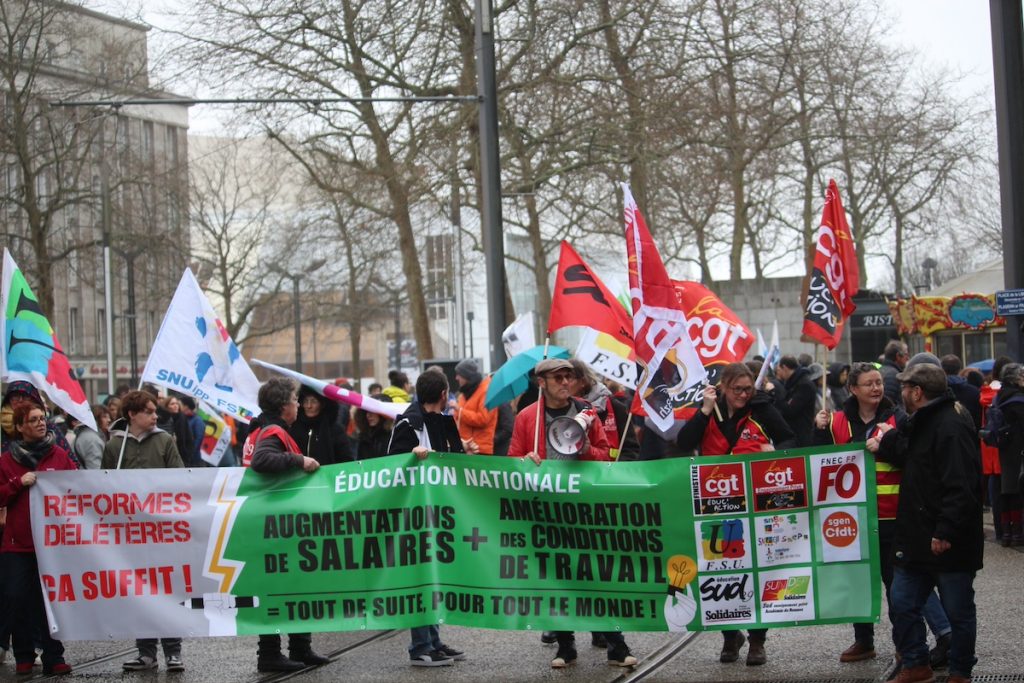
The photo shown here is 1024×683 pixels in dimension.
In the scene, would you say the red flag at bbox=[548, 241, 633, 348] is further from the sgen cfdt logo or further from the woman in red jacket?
the woman in red jacket

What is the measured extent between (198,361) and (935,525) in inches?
246

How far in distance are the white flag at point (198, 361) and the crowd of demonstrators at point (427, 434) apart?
2.74 meters

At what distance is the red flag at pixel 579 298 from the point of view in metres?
10.1

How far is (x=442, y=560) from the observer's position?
8227 millimetres

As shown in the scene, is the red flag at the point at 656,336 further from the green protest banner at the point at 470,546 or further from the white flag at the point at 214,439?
the white flag at the point at 214,439

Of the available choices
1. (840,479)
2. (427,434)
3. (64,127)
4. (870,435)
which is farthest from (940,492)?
(64,127)

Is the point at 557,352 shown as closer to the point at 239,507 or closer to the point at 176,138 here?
the point at 239,507

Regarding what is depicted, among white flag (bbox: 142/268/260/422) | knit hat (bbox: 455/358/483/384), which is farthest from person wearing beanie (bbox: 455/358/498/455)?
white flag (bbox: 142/268/260/422)

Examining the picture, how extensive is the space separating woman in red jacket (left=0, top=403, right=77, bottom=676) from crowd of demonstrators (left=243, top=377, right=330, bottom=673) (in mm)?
1317

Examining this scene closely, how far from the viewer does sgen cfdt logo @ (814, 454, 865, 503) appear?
316 inches

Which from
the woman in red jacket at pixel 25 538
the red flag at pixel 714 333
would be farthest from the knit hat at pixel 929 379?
the red flag at pixel 714 333

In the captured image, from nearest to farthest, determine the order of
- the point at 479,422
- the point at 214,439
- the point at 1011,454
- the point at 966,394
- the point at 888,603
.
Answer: the point at 888,603
the point at 479,422
the point at 1011,454
the point at 966,394
the point at 214,439

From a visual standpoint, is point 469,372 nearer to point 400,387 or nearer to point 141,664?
point 400,387

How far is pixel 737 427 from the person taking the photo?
28.0 feet
